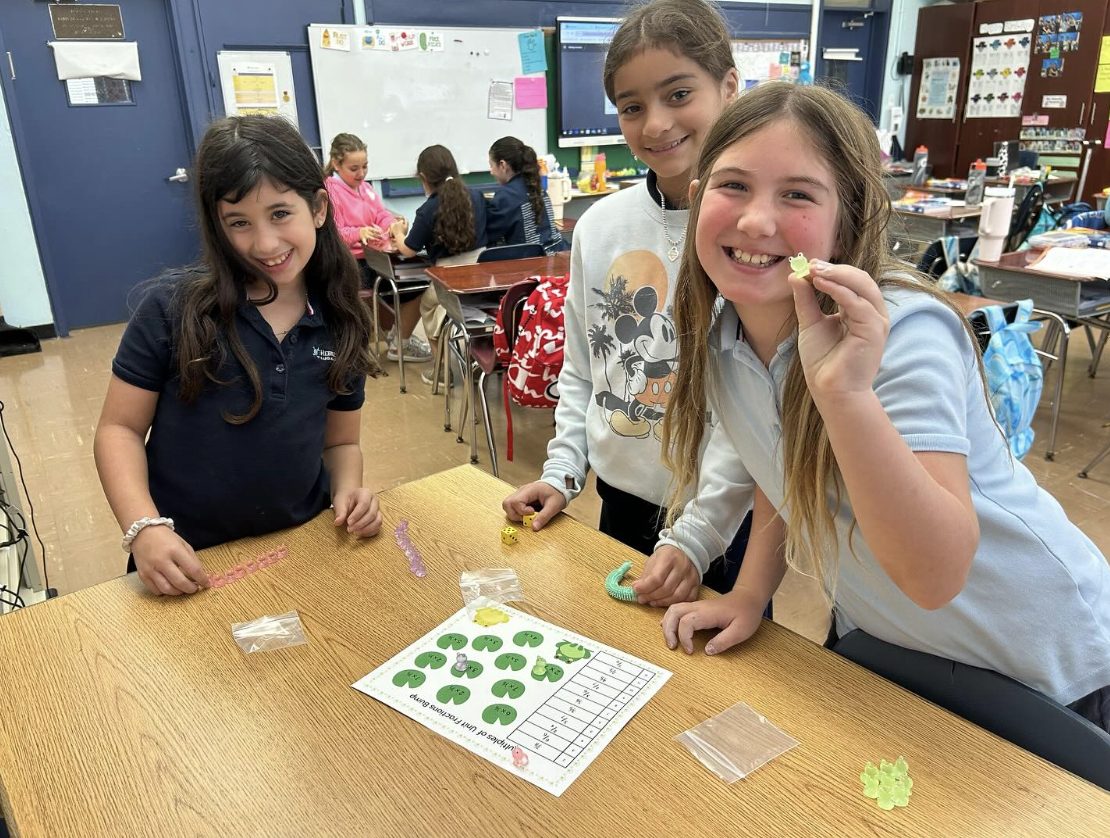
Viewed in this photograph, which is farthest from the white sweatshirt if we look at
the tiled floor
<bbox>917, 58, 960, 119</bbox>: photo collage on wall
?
<bbox>917, 58, 960, 119</bbox>: photo collage on wall

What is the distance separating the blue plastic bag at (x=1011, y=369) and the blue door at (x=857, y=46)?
6584 mm

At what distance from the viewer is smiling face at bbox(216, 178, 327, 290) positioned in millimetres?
1221

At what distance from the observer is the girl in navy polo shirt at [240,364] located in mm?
1213

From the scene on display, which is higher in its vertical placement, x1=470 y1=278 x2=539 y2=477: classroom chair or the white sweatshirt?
the white sweatshirt

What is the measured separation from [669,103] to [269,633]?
965 millimetres

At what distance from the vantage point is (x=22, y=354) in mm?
4965

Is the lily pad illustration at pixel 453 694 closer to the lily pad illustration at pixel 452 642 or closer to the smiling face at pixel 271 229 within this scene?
the lily pad illustration at pixel 452 642

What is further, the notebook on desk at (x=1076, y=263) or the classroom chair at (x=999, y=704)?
the notebook on desk at (x=1076, y=263)

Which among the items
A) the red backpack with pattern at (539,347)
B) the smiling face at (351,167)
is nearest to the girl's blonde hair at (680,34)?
the red backpack with pattern at (539,347)

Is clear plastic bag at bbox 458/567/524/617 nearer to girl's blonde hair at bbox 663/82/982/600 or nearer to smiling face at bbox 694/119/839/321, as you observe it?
girl's blonde hair at bbox 663/82/982/600

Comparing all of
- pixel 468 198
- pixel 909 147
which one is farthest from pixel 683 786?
pixel 909 147

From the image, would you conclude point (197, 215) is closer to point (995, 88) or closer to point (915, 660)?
point (915, 660)

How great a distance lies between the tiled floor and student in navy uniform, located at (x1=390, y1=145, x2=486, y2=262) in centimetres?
77

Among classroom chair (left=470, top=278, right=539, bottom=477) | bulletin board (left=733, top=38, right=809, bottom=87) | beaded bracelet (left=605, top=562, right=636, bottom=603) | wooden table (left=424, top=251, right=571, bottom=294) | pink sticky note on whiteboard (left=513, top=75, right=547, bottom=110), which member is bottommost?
classroom chair (left=470, top=278, right=539, bottom=477)
